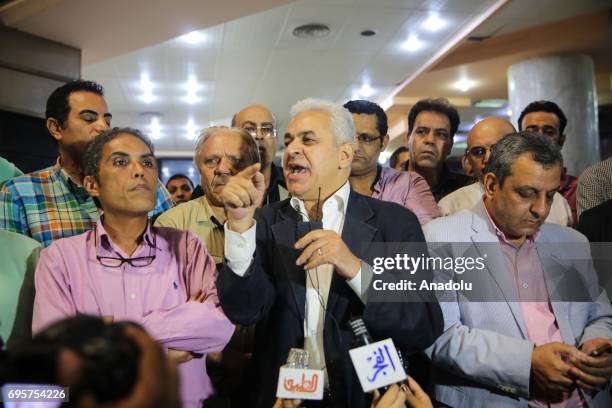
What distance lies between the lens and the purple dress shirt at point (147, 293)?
5.06 feet

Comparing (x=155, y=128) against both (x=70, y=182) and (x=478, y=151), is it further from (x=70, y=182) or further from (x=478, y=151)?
(x=478, y=151)

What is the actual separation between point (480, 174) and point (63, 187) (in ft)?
6.27

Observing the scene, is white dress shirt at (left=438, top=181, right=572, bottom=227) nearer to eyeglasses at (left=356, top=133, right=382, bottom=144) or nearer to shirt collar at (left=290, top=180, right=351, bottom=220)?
eyeglasses at (left=356, top=133, right=382, bottom=144)

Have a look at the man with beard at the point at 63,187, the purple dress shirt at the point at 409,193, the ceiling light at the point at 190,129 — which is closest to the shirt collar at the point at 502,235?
the purple dress shirt at the point at 409,193

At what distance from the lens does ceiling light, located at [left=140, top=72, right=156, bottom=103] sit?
7152 mm

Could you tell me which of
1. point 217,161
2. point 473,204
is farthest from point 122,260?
point 473,204

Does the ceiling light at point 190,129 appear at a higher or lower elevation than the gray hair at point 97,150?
higher

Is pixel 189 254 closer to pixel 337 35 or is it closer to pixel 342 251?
pixel 342 251

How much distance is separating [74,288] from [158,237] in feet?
1.01

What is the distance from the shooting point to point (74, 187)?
7.38ft

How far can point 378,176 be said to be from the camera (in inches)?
101

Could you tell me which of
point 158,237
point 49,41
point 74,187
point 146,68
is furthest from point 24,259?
point 146,68

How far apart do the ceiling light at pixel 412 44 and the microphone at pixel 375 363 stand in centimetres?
521

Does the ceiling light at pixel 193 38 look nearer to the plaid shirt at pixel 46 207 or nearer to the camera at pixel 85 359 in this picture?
the plaid shirt at pixel 46 207
